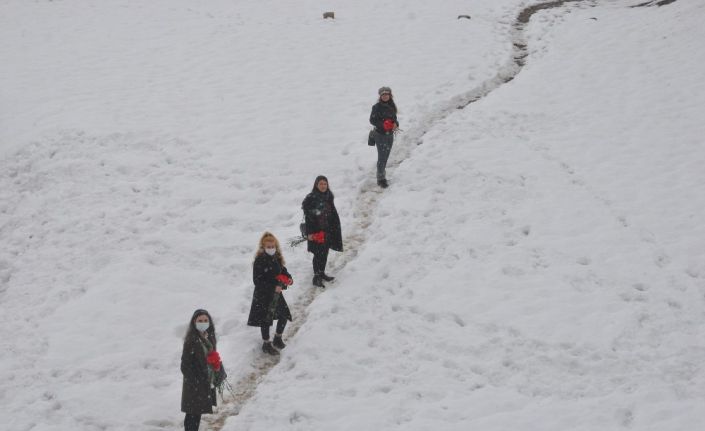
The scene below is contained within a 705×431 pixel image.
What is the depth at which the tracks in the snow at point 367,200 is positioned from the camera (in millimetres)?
8719

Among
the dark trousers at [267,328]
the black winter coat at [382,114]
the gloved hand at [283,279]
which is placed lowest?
the dark trousers at [267,328]

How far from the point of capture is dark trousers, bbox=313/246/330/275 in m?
10.7

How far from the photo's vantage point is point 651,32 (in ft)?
76.7

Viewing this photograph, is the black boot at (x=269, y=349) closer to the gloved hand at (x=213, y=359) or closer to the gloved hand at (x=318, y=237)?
the gloved hand at (x=213, y=359)

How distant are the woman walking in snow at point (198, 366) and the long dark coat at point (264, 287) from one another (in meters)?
1.59

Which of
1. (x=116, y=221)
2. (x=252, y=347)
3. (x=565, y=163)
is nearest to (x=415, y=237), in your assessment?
(x=252, y=347)

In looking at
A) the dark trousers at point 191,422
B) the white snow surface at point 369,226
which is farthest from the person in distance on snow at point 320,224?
the dark trousers at point 191,422

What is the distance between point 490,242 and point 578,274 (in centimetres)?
183

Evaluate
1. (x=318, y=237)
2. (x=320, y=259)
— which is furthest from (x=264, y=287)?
(x=320, y=259)

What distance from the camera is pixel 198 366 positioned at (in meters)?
7.61

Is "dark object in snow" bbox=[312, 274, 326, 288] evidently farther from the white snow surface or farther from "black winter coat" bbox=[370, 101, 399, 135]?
"black winter coat" bbox=[370, 101, 399, 135]

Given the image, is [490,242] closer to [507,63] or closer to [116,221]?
[116,221]

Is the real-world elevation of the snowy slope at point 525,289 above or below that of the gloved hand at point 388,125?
below

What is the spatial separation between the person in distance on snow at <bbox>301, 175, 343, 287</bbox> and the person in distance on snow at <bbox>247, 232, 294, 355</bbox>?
1400 mm
